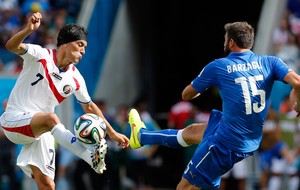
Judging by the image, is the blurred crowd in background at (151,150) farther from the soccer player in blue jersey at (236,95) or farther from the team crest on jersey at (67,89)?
the team crest on jersey at (67,89)

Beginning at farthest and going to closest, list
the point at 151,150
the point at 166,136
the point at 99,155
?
the point at 151,150, the point at 166,136, the point at 99,155

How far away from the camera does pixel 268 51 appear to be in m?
17.3

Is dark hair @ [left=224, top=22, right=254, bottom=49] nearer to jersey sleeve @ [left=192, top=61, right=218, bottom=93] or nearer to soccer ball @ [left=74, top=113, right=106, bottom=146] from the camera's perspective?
jersey sleeve @ [left=192, top=61, right=218, bottom=93]

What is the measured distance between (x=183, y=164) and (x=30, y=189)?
354 cm

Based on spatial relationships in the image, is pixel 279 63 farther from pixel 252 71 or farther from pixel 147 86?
pixel 147 86

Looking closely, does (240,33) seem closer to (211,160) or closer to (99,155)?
(211,160)

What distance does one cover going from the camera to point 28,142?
11.3 m

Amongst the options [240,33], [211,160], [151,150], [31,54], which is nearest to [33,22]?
[31,54]

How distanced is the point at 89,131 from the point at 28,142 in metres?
1.11

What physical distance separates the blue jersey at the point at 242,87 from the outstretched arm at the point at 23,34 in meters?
1.99

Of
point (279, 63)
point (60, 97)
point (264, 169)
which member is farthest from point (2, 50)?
point (279, 63)

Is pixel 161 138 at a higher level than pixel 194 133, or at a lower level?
lower

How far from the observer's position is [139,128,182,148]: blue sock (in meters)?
11.8

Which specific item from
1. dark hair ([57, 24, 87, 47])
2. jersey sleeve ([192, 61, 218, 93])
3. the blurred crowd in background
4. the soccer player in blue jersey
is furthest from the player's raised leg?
the blurred crowd in background
